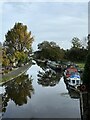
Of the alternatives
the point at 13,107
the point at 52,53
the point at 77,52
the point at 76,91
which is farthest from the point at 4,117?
the point at 52,53

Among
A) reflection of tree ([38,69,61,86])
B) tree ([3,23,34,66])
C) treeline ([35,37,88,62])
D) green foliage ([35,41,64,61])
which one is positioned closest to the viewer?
reflection of tree ([38,69,61,86])

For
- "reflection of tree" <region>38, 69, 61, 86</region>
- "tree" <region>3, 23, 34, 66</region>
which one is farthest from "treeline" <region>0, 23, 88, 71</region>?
"reflection of tree" <region>38, 69, 61, 86</region>

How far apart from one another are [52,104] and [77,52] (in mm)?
18257

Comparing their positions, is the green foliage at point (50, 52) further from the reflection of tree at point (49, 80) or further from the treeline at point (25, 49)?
the reflection of tree at point (49, 80)

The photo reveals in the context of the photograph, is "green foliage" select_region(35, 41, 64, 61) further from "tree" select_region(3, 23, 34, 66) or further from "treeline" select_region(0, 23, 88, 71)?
"tree" select_region(3, 23, 34, 66)

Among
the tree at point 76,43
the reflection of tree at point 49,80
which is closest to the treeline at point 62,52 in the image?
the tree at point 76,43

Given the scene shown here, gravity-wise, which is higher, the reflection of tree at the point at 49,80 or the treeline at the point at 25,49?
the treeline at the point at 25,49

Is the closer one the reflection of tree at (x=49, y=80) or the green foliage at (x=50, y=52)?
the reflection of tree at (x=49, y=80)

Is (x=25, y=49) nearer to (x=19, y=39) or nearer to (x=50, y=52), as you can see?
(x=19, y=39)

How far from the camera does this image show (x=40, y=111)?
873 cm

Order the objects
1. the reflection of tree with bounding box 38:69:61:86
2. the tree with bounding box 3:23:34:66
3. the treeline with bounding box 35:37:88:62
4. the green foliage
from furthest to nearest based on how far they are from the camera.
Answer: the green foliage → the tree with bounding box 3:23:34:66 → the treeline with bounding box 35:37:88:62 → the reflection of tree with bounding box 38:69:61:86

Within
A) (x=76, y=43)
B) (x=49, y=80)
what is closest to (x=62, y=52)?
(x=76, y=43)

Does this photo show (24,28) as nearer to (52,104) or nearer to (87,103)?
(52,104)

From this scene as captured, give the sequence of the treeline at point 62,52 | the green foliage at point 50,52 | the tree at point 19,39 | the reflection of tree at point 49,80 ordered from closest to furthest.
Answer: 1. the reflection of tree at point 49,80
2. the treeline at point 62,52
3. the tree at point 19,39
4. the green foliage at point 50,52
